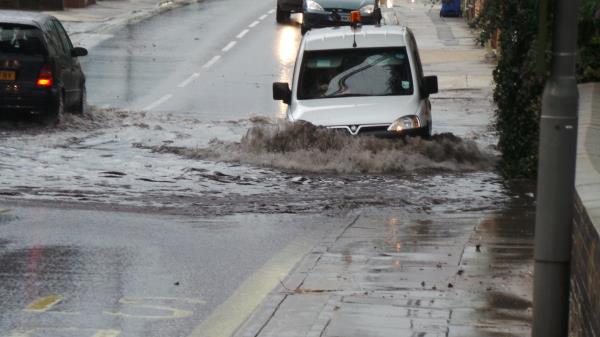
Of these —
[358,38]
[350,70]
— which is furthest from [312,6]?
[350,70]

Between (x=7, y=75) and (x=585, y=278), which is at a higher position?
(x=585, y=278)

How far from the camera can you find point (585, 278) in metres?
7.04

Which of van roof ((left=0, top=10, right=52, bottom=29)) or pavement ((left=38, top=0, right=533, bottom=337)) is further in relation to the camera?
van roof ((left=0, top=10, right=52, bottom=29))

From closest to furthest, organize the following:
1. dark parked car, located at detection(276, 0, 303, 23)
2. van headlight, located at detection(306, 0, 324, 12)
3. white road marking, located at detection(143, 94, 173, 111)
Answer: white road marking, located at detection(143, 94, 173, 111), van headlight, located at detection(306, 0, 324, 12), dark parked car, located at detection(276, 0, 303, 23)

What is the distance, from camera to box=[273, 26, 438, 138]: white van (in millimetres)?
17703

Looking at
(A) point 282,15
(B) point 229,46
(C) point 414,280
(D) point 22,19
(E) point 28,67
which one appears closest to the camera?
(C) point 414,280

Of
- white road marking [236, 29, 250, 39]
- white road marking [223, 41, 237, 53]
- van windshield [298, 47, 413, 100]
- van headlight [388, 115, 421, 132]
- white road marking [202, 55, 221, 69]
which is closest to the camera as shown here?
van headlight [388, 115, 421, 132]

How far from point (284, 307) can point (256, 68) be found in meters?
23.7

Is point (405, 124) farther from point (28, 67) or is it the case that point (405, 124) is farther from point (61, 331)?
point (61, 331)

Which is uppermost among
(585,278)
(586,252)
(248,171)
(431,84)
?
(586,252)

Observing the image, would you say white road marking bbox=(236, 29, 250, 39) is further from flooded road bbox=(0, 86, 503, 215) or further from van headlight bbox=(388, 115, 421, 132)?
van headlight bbox=(388, 115, 421, 132)

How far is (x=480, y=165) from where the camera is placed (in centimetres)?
1822

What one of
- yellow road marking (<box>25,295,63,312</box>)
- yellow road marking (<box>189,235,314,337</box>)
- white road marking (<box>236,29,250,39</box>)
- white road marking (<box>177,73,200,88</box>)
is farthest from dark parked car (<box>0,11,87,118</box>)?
white road marking (<box>236,29,250,39</box>)

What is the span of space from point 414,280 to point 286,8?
35229 millimetres
